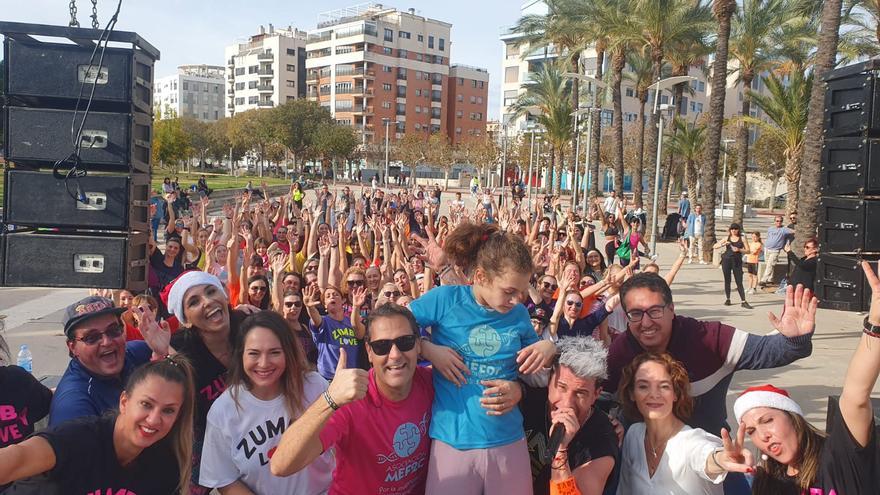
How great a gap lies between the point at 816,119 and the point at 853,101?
10680 millimetres

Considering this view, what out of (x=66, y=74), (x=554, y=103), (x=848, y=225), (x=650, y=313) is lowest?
(x=650, y=313)

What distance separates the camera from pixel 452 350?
2.93 metres

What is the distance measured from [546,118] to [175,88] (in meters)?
118

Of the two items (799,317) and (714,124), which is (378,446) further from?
(714,124)

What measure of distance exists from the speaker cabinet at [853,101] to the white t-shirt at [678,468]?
2.66 meters

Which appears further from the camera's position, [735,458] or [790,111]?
[790,111]

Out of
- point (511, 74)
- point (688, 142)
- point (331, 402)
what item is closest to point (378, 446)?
point (331, 402)

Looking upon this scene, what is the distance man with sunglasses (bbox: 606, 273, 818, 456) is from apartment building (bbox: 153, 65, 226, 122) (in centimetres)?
14109

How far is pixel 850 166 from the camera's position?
4277mm

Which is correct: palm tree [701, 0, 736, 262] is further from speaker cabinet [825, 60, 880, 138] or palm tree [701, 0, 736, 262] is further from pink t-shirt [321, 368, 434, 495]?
pink t-shirt [321, 368, 434, 495]

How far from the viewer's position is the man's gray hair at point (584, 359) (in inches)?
113

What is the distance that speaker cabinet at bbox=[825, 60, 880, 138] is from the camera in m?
4.10

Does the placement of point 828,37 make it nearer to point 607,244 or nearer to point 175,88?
point 607,244

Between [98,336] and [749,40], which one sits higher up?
[749,40]
